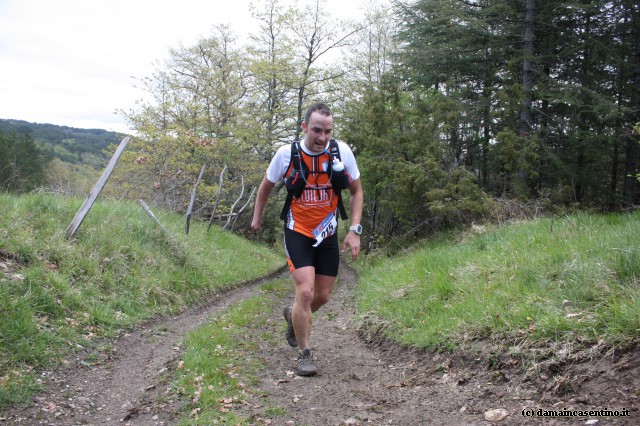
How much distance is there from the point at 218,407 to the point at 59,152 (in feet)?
271

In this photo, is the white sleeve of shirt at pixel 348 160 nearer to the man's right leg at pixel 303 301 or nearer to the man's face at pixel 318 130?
the man's face at pixel 318 130

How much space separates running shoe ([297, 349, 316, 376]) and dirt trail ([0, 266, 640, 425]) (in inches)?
2.6

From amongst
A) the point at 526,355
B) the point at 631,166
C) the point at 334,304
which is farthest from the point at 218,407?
the point at 631,166

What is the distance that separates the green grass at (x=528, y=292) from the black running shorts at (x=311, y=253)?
1.29 m

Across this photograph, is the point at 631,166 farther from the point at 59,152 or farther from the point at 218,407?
the point at 59,152

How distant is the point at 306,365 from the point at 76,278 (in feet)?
13.0

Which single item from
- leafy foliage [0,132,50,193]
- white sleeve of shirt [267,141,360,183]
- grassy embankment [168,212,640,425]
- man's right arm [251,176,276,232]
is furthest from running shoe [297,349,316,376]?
leafy foliage [0,132,50,193]

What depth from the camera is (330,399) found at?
3678 mm

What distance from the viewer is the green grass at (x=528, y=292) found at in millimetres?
3420

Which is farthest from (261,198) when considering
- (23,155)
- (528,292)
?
(23,155)

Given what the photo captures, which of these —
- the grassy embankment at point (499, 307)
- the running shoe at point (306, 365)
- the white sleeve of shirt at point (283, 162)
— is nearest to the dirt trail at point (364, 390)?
the running shoe at point (306, 365)

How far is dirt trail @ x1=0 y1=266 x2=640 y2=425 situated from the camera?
9.37ft

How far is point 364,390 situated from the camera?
3869 mm

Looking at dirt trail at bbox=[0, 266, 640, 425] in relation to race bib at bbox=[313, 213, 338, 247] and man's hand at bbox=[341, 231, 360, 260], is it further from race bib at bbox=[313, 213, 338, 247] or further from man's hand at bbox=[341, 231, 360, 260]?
race bib at bbox=[313, 213, 338, 247]
